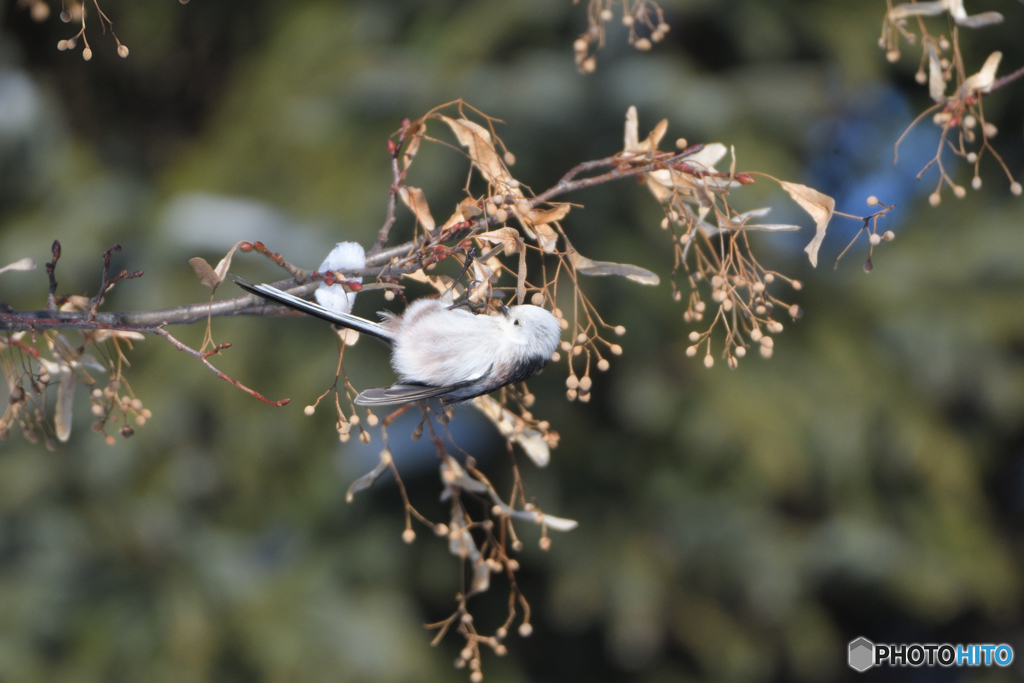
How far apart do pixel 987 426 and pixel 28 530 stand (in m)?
4.77

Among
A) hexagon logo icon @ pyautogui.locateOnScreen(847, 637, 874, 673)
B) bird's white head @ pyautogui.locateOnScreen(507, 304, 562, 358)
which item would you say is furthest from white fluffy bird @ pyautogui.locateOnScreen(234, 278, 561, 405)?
hexagon logo icon @ pyautogui.locateOnScreen(847, 637, 874, 673)

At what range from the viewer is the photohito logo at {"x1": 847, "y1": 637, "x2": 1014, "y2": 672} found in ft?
10.0

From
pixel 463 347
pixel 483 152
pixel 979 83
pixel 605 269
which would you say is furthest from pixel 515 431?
pixel 979 83

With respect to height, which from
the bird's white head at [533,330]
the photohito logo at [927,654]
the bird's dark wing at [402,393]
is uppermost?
the bird's white head at [533,330]

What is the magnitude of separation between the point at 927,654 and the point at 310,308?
129 inches

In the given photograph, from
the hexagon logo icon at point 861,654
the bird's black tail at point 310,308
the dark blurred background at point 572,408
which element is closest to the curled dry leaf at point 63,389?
the bird's black tail at point 310,308

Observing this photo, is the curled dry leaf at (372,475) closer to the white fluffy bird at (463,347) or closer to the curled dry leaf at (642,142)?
the white fluffy bird at (463,347)

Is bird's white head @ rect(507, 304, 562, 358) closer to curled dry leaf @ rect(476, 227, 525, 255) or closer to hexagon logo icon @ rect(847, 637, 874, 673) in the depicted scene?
curled dry leaf @ rect(476, 227, 525, 255)

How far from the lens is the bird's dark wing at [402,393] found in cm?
88

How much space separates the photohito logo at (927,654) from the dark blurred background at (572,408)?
0.40 feet

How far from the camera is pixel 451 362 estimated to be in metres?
0.97

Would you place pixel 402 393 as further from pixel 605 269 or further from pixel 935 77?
pixel 935 77

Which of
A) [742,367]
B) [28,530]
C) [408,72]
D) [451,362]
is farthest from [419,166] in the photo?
[28,530]

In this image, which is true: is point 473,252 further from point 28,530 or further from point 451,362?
point 28,530
